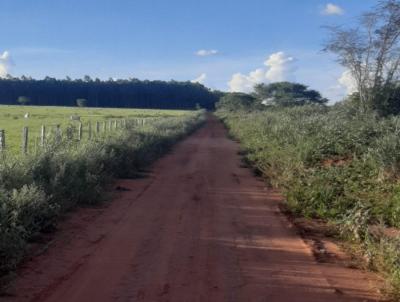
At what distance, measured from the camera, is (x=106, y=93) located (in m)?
126

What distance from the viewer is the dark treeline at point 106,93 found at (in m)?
120

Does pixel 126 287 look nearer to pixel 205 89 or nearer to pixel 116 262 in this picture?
pixel 116 262

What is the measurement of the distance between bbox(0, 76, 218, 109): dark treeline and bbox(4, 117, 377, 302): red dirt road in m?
111

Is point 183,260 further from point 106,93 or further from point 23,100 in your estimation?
point 106,93

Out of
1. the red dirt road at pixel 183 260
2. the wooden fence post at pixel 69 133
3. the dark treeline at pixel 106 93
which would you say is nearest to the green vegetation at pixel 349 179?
the red dirt road at pixel 183 260

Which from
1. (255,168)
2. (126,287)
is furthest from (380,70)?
(126,287)

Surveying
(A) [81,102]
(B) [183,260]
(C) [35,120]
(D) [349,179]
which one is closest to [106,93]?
(A) [81,102]

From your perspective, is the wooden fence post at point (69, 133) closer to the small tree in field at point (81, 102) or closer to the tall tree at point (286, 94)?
the tall tree at point (286, 94)

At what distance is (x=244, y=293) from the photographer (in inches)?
248

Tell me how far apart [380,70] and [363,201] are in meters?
16.8

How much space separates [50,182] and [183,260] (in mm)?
3806

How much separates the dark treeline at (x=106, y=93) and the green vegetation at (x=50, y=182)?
105 m

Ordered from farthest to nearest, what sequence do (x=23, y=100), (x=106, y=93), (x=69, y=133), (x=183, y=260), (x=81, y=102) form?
(x=106, y=93) → (x=81, y=102) → (x=23, y=100) → (x=69, y=133) → (x=183, y=260)

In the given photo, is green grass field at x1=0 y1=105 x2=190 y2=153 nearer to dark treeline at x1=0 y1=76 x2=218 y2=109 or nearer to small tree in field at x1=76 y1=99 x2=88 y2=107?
small tree in field at x1=76 y1=99 x2=88 y2=107
